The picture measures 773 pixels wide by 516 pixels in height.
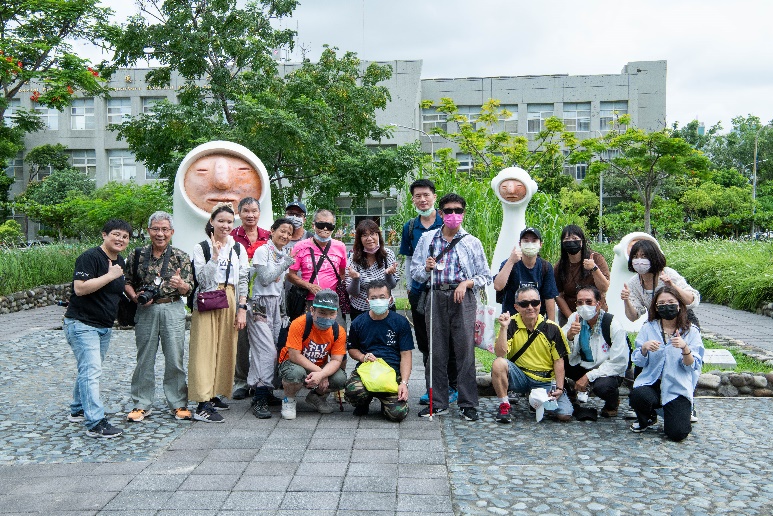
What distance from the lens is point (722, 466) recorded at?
4.67 metres

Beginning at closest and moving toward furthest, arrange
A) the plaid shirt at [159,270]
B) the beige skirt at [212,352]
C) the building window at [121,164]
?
the plaid shirt at [159,270] < the beige skirt at [212,352] < the building window at [121,164]

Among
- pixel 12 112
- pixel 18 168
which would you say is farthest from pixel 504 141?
pixel 18 168

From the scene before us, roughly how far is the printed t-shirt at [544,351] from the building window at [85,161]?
→ 122 feet

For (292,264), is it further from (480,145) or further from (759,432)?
(480,145)

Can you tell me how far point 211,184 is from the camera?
9617 mm

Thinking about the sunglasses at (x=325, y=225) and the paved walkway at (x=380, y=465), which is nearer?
the paved walkway at (x=380, y=465)

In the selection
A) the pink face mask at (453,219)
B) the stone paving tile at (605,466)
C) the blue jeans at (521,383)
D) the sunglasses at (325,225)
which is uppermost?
the pink face mask at (453,219)

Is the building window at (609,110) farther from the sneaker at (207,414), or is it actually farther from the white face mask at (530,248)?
the sneaker at (207,414)

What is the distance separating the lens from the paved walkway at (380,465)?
402 centimetres

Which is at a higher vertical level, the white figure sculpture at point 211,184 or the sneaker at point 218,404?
the white figure sculpture at point 211,184

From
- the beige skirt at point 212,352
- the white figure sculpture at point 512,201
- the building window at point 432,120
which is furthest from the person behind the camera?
the building window at point 432,120

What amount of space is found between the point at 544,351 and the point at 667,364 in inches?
36.1

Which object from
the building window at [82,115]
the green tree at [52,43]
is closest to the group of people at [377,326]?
the green tree at [52,43]

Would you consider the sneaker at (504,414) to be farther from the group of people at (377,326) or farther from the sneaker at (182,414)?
the sneaker at (182,414)
